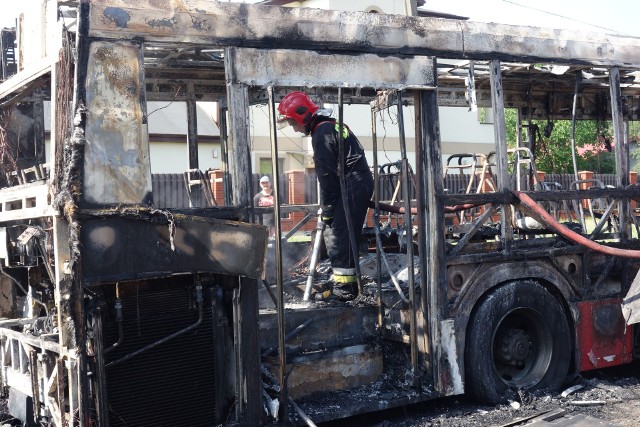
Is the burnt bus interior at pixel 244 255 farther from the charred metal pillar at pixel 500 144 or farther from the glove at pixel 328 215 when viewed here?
the glove at pixel 328 215

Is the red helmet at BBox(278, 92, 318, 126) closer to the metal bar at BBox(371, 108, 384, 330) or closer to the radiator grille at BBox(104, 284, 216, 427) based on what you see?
the metal bar at BBox(371, 108, 384, 330)

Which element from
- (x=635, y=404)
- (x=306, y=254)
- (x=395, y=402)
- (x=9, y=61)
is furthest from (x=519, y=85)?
(x=9, y=61)

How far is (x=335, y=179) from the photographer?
6.19 meters

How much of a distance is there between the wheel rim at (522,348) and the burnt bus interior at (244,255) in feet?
0.06

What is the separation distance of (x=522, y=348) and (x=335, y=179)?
78.7 inches

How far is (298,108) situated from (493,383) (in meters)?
2.59

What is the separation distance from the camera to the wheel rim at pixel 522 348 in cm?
616

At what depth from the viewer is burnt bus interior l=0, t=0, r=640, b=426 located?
4.37 m

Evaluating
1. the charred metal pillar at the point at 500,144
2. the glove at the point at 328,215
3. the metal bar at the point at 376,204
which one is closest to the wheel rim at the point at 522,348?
the charred metal pillar at the point at 500,144

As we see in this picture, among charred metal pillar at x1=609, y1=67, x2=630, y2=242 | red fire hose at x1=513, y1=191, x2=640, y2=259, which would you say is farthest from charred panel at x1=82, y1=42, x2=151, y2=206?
charred metal pillar at x1=609, y1=67, x2=630, y2=242

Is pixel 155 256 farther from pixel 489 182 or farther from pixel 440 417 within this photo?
pixel 489 182

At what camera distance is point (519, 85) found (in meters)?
8.54

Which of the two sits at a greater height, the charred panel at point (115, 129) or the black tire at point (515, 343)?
the charred panel at point (115, 129)

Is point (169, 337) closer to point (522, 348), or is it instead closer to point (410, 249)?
point (410, 249)
